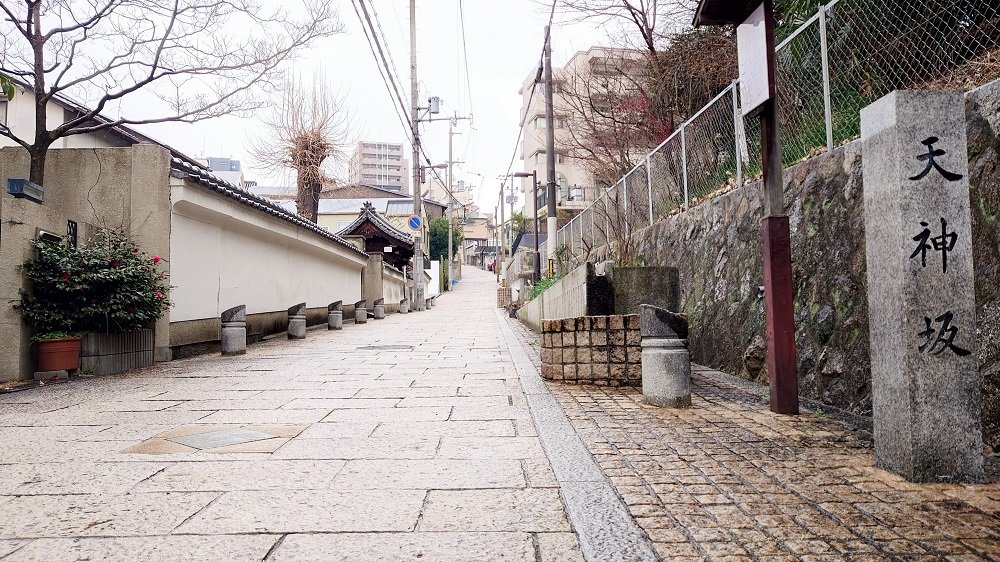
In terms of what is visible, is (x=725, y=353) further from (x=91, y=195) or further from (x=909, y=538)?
(x=91, y=195)

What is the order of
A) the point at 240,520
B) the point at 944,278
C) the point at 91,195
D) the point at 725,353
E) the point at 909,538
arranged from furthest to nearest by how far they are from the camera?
the point at 91,195
the point at 725,353
the point at 944,278
the point at 240,520
the point at 909,538

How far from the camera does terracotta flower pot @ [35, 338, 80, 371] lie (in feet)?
23.7

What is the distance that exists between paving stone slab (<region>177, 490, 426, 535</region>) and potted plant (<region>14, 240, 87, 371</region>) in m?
5.72

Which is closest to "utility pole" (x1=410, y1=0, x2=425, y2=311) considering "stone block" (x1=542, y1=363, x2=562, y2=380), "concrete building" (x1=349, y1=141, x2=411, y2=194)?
"stone block" (x1=542, y1=363, x2=562, y2=380)

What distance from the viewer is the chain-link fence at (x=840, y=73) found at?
5.14 metres

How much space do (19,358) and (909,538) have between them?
8.58m

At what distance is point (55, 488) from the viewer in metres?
3.27

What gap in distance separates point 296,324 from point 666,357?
1096cm

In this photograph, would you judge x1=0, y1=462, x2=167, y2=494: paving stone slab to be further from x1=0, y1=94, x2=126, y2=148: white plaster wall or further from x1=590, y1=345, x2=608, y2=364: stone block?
x1=0, y1=94, x2=126, y2=148: white plaster wall

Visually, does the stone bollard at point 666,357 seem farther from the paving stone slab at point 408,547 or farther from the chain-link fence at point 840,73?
the paving stone slab at point 408,547

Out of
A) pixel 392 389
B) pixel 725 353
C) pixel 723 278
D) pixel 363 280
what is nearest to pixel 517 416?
pixel 392 389

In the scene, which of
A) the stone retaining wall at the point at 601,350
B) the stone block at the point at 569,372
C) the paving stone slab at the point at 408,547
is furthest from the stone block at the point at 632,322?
the paving stone slab at the point at 408,547

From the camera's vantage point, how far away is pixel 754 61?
16.9 feet

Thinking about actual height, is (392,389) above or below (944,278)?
A: below
